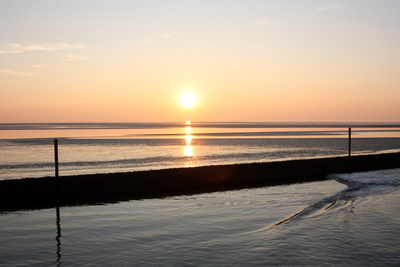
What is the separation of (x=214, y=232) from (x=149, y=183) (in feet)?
27.6

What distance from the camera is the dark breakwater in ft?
53.8

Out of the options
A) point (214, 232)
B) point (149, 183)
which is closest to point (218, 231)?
point (214, 232)

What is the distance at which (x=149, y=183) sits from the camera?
1917cm

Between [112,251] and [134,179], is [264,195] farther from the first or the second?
[112,251]

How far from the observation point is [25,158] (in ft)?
123

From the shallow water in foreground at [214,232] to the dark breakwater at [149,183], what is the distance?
1.71 m

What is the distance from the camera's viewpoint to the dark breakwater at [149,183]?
53.8 ft

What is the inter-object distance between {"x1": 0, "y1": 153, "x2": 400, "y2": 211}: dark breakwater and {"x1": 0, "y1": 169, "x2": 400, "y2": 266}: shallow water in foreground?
1711 millimetres

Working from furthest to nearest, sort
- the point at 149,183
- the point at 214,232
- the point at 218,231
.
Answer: the point at 149,183 < the point at 218,231 < the point at 214,232

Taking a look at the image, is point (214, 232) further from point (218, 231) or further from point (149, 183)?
point (149, 183)

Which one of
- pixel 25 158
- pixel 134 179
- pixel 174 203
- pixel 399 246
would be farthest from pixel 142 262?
pixel 25 158

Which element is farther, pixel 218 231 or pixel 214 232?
pixel 218 231

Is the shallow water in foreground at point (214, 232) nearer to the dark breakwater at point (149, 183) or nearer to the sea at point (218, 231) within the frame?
the sea at point (218, 231)

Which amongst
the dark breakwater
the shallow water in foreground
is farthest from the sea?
the dark breakwater
